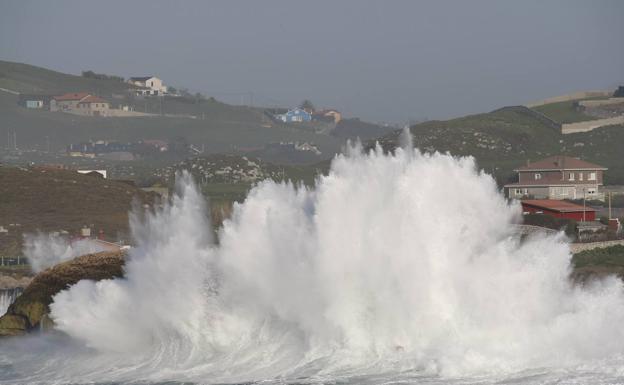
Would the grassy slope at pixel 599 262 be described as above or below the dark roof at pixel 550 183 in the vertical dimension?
below

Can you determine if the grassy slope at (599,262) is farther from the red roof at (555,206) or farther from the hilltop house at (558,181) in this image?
the hilltop house at (558,181)

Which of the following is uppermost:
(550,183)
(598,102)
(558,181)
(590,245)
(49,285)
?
(598,102)

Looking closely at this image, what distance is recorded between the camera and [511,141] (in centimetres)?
14275

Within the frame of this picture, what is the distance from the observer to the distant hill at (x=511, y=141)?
13138 centimetres

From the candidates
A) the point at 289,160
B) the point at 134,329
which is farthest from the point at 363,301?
the point at 289,160

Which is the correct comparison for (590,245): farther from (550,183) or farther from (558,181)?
(558,181)

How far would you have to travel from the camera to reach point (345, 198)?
124 ft

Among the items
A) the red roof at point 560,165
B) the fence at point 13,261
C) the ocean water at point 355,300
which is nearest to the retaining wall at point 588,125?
the red roof at point 560,165

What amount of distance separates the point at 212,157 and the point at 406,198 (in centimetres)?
10648

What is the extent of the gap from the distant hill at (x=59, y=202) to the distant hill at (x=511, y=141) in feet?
130

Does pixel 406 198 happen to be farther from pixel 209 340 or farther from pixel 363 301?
pixel 209 340

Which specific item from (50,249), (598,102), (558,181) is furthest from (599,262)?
(598,102)

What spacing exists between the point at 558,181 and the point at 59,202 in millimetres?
35482

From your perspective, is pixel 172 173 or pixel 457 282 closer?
pixel 457 282
